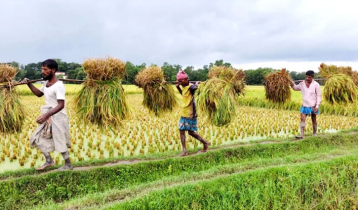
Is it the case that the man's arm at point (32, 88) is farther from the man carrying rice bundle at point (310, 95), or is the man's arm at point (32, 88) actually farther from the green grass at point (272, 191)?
the man carrying rice bundle at point (310, 95)

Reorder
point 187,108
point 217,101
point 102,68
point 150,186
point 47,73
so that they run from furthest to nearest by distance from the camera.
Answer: point 187,108 → point 217,101 → point 102,68 → point 47,73 → point 150,186

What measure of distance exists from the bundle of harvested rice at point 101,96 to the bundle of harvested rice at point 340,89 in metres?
5.18

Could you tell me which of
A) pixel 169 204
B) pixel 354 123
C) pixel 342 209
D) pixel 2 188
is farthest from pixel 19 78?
pixel 354 123

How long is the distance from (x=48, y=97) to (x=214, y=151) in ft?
9.57

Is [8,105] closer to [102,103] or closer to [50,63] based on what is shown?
[50,63]

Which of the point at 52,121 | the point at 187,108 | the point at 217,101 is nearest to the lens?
the point at 52,121

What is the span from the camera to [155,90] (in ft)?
17.2

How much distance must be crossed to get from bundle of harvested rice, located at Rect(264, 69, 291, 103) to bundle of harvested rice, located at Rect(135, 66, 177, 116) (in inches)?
101

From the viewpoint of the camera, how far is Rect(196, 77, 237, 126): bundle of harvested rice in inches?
193

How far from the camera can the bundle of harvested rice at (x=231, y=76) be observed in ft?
17.3

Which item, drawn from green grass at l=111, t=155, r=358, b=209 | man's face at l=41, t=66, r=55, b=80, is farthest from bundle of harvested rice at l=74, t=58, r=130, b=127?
green grass at l=111, t=155, r=358, b=209

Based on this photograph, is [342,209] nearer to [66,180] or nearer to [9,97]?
[66,180]

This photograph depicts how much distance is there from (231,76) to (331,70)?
3561mm

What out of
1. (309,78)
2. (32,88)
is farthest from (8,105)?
(309,78)
